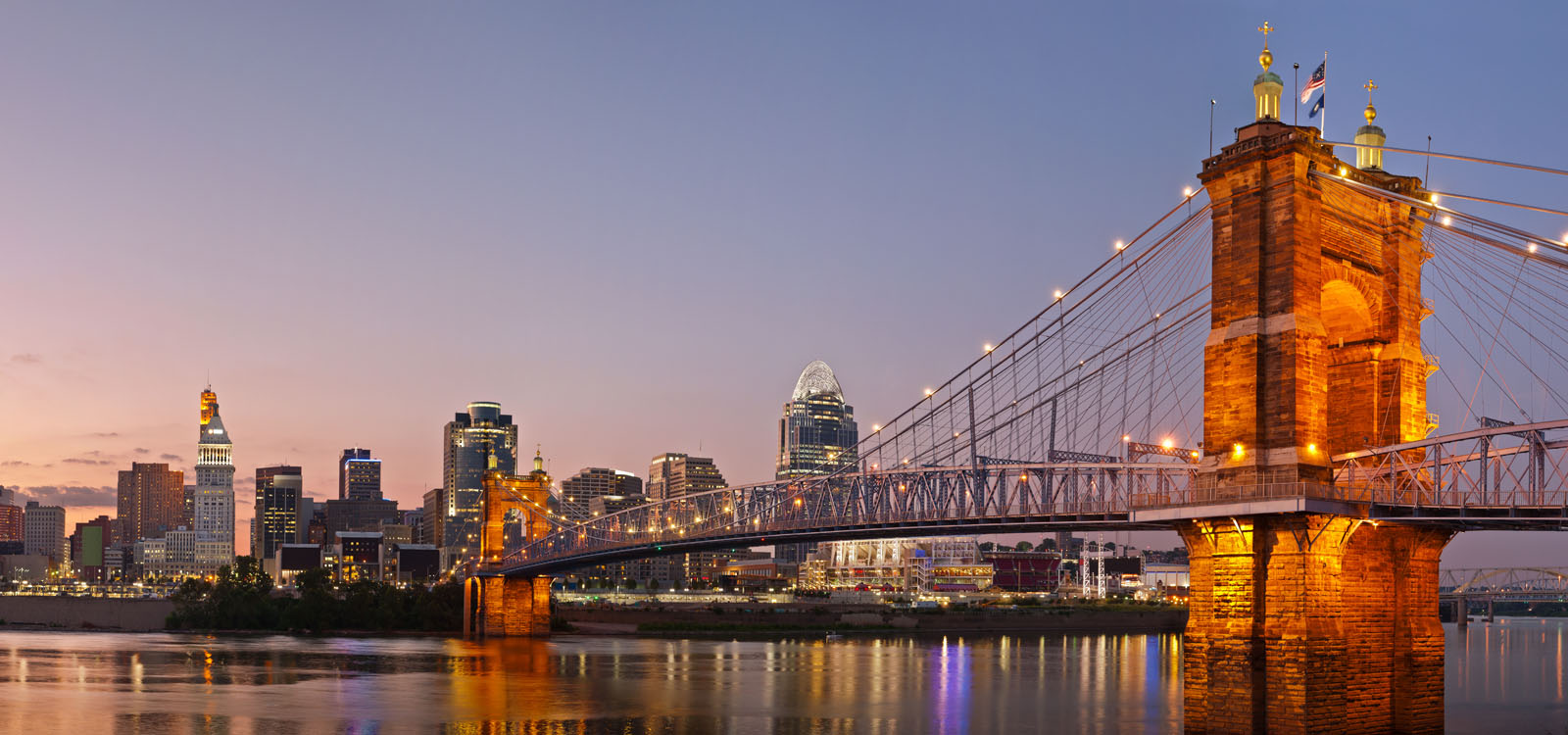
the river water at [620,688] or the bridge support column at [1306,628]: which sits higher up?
the bridge support column at [1306,628]

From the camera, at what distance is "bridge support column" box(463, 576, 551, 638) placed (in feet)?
373

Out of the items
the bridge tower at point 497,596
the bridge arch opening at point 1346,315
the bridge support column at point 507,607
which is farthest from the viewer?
the bridge tower at point 497,596

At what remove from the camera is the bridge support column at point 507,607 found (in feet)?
373

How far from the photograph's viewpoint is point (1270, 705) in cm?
3747

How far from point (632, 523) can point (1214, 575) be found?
70.1 metres

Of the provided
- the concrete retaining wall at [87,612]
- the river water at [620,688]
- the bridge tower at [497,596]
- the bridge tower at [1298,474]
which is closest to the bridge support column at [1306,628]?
the bridge tower at [1298,474]

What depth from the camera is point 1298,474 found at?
38.0 m

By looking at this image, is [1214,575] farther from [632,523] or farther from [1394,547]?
[632,523]

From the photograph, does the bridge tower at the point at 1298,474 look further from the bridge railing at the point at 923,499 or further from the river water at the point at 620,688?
the river water at the point at 620,688

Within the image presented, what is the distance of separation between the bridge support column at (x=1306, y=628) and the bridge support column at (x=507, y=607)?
82143 mm

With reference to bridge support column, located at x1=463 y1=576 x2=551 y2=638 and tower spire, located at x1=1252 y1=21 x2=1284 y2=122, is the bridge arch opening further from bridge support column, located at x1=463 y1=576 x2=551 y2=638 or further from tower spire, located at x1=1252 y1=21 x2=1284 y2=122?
bridge support column, located at x1=463 y1=576 x2=551 y2=638

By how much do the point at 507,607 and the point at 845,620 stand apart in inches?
1494

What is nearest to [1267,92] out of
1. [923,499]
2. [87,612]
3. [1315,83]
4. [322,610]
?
[1315,83]

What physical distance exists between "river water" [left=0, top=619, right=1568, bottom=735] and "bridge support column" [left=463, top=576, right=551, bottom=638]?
10911mm
